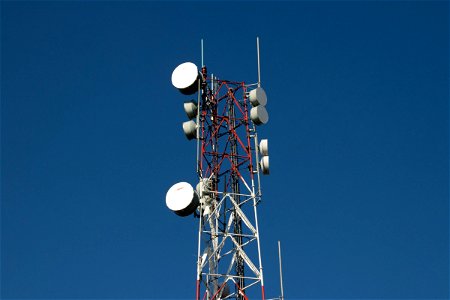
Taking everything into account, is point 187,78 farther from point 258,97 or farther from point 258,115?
point 258,115

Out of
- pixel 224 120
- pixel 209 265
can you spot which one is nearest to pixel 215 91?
pixel 224 120

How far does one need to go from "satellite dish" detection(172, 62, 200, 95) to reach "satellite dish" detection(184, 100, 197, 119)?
568mm

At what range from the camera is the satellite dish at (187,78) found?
45000 millimetres

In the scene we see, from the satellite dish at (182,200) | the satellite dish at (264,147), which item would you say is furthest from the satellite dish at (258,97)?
the satellite dish at (182,200)

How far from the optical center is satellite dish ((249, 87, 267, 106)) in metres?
44.9

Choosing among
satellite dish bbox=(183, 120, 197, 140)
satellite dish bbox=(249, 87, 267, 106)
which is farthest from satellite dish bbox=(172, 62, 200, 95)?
satellite dish bbox=(249, 87, 267, 106)

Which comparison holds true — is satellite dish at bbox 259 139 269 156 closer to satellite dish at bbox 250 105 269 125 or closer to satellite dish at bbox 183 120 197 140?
satellite dish at bbox 250 105 269 125

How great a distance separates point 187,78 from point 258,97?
3421 millimetres

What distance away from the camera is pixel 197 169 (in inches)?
1709

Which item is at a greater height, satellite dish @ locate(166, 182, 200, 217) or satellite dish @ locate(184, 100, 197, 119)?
satellite dish @ locate(184, 100, 197, 119)

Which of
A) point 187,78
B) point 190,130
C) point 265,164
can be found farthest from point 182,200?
point 187,78

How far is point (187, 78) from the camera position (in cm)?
4516

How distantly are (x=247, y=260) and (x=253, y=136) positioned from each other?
6.22 m

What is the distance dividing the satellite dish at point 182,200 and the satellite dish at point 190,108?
3969 millimetres
